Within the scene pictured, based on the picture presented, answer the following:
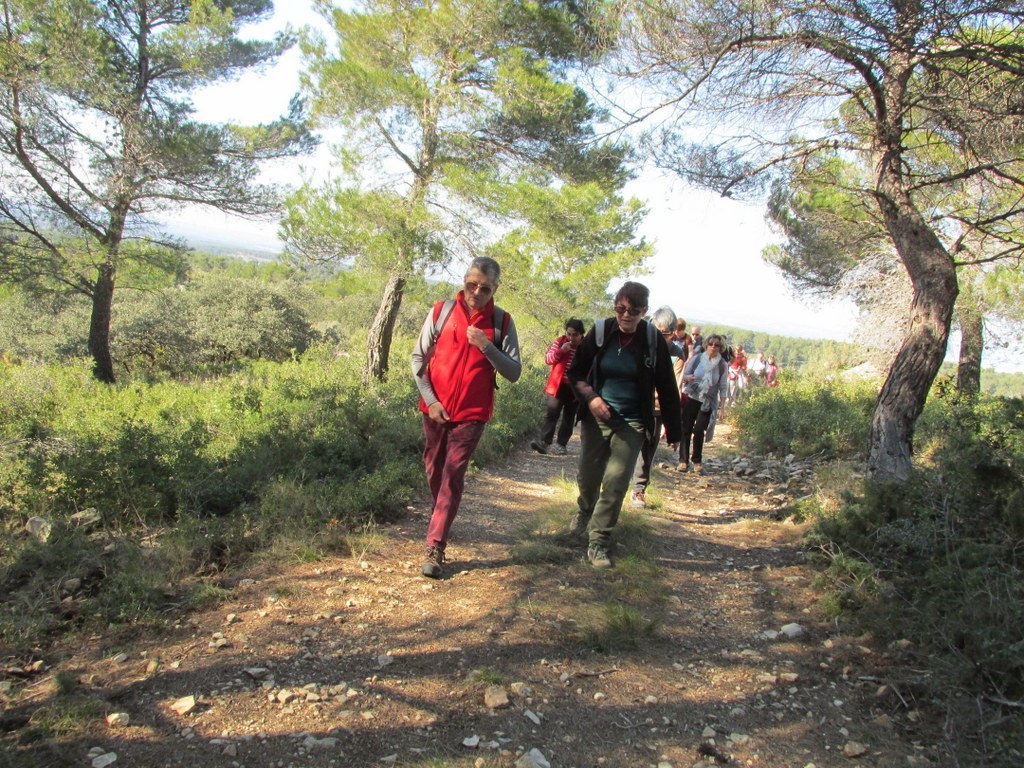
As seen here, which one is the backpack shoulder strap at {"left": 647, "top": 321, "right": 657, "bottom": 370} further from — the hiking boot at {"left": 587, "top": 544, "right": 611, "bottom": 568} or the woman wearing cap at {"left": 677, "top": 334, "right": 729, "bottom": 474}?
the woman wearing cap at {"left": 677, "top": 334, "right": 729, "bottom": 474}

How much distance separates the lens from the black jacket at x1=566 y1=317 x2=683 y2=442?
13.8ft

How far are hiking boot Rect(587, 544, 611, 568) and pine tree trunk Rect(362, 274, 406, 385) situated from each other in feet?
31.3

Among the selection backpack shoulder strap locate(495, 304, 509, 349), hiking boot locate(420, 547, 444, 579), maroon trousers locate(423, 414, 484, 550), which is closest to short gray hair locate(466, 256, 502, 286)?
backpack shoulder strap locate(495, 304, 509, 349)

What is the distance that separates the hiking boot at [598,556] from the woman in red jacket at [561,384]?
2.05 m

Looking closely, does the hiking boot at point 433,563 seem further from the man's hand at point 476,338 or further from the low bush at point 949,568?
the low bush at point 949,568

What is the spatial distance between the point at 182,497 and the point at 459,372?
2.52 metres

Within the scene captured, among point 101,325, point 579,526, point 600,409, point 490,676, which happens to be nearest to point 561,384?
point 579,526

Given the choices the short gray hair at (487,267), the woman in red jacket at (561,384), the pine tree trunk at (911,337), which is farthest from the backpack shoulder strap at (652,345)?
the pine tree trunk at (911,337)

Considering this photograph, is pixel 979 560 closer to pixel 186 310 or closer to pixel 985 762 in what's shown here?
pixel 985 762

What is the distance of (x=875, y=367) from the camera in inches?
682

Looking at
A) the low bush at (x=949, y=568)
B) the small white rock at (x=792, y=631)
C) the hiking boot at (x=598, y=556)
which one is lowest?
the small white rock at (x=792, y=631)

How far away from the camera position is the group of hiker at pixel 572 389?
390cm

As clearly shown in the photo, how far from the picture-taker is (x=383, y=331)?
13.7 meters

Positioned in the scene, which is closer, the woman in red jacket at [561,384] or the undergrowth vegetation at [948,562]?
the undergrowth vegetation at [948,562]
